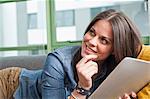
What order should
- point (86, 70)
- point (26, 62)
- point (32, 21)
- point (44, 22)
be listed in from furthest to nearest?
point (32, 21) → point (44, 22) → point (26, 62) → point (86, 70)

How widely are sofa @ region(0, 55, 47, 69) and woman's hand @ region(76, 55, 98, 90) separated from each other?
74 cm

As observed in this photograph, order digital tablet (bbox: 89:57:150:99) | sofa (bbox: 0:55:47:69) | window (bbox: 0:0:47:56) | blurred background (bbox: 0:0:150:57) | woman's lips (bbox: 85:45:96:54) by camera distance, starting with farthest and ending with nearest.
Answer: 1. window (bbox: 0:0:47:56)
2. blurred background (bbox: 0:0:150:57)
3. sofa (bbox: 0:55:47:69)
4. woman's lips (bbox: 85:45:96:54)
5. digital tablet (bbox: 89:57:150:99)

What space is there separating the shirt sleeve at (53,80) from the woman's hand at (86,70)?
106 mm

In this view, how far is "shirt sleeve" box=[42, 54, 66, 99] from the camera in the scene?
1.22m

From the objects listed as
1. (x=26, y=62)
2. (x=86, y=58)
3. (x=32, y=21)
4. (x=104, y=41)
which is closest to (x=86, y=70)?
→ (x=86, y=58)

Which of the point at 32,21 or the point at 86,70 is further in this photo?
the point at 32,21

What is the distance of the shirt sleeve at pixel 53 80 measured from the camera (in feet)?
4.00

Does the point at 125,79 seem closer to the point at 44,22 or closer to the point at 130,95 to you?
the point at 130,95

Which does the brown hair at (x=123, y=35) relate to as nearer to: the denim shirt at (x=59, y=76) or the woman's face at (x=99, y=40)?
the woman's face at (x=99, y=40)

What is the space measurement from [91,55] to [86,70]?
0.07 m

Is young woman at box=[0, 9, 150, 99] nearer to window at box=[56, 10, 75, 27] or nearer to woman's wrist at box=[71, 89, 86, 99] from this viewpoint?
woman's wrist at box=[71, 89, 86, 99]

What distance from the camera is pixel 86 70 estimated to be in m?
1.14

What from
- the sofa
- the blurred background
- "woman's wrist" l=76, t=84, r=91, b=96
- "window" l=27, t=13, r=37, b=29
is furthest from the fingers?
"window" l=27, t=13, r=37, b=29

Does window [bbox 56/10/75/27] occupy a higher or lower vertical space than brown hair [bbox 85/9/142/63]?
higher
